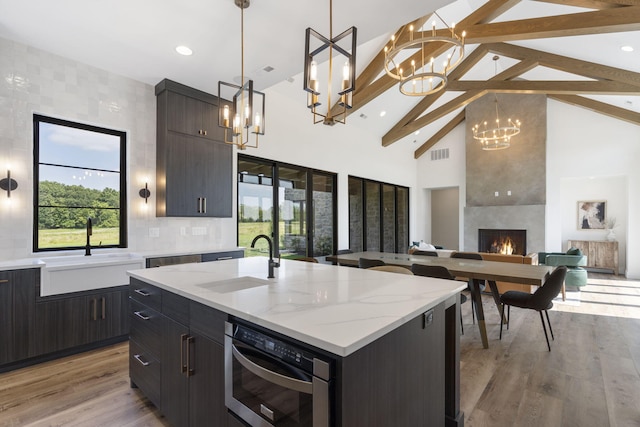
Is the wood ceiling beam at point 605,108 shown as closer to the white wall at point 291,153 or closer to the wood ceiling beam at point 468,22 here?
the white wall at point 291,153

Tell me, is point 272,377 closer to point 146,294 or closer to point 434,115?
point 146,294

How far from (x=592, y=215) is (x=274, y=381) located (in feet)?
32.9

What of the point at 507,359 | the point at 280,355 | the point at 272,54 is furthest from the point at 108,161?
the point at 507,359

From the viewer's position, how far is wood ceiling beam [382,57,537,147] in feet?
21.3

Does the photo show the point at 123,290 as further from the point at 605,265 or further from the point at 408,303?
the point at 605,265

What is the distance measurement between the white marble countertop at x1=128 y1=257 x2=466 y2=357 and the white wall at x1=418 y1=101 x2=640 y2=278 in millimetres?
7916

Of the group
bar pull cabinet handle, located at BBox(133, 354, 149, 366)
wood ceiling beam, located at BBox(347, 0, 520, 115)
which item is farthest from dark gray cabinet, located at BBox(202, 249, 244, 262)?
wood ceiling beam, located at BBox(347, 0, 520, 115)

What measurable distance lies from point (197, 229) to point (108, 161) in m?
1.32

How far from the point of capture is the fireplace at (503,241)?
8.03 m

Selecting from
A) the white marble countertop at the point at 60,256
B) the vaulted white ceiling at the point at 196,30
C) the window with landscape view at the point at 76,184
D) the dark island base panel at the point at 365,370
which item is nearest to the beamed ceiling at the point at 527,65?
the vaulted white ceiling at the point at 196,30

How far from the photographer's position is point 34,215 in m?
3.11

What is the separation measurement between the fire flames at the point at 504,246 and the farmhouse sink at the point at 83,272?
27.7 ft

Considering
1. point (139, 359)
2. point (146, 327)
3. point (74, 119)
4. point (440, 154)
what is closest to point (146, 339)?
point (146, 327)

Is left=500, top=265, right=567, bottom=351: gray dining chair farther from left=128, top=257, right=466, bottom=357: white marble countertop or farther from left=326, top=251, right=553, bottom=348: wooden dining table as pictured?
left=128, top=257, right=466, bottom=357: white marble countertop
